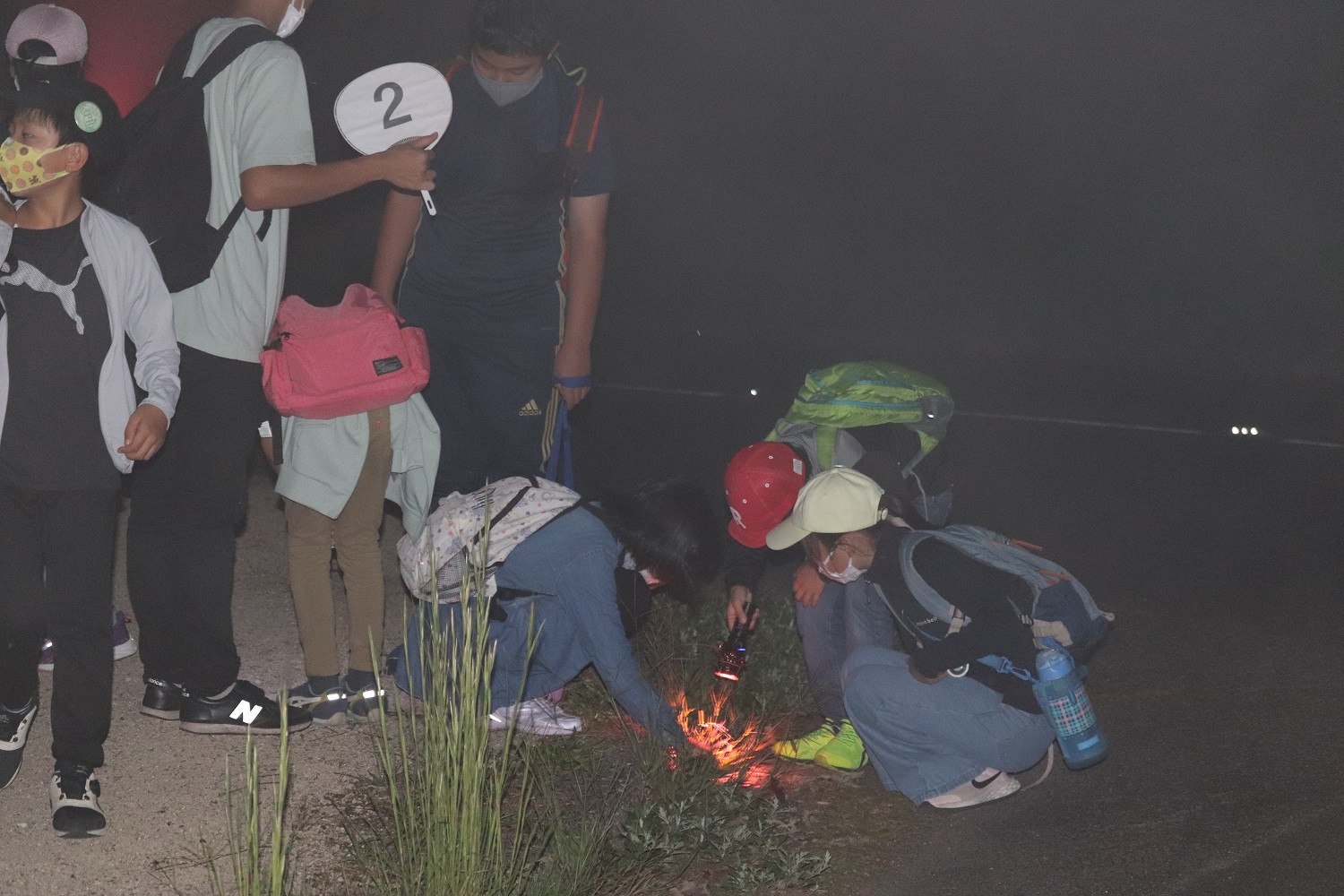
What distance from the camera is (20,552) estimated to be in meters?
3.25

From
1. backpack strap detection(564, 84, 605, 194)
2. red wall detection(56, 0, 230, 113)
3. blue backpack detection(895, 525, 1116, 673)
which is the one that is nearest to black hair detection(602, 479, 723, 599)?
blue backpack detection(895, 525, 1116, 673)

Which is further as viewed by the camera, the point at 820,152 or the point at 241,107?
the point at 820,152

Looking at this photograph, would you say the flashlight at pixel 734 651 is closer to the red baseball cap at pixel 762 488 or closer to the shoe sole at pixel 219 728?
the red baseball cap at pixel 762 488

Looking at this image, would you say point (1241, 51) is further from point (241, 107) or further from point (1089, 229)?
point (241, 107)

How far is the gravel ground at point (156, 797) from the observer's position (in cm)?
312

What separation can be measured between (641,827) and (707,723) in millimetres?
650

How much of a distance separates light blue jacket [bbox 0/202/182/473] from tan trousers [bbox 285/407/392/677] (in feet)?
2.17

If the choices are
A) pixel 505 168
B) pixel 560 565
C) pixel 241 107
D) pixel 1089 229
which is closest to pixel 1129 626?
pixel 560 565

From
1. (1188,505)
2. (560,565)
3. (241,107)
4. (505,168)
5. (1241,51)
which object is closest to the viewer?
(241,107)

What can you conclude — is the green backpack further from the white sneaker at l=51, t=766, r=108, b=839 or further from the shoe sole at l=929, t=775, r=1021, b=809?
the white sneaker at l=51, t=766, r=108, b=839

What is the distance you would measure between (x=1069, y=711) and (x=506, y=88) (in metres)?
2.56

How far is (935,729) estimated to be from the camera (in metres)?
3.78

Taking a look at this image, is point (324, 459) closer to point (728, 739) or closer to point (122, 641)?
point (122, 641)

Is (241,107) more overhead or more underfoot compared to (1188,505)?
more overhead
